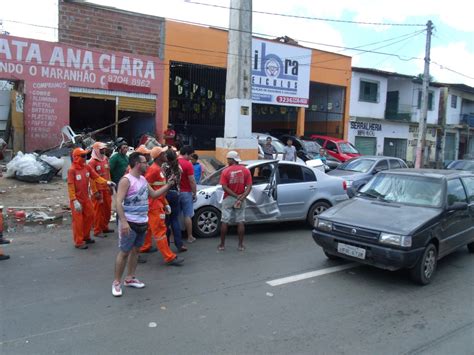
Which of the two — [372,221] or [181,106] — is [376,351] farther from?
[181,106]

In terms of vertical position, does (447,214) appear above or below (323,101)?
below

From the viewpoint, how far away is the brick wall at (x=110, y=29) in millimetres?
14180

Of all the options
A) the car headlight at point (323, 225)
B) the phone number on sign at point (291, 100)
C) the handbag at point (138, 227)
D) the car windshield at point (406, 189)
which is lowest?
the car headlight at point (323, 225)

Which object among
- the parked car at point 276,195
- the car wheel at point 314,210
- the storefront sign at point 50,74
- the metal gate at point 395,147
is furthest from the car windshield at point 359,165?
the metal gate at point 395,147

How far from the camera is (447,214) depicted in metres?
5.75

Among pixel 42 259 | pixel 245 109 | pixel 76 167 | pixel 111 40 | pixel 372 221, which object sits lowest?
pixel 42 259

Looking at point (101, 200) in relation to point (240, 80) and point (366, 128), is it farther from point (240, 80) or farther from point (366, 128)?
point (366, 128)

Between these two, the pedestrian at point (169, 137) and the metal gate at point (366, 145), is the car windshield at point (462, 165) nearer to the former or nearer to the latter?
the metal gate at point (366, 145)

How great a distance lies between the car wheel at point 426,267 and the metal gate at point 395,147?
23.7 metres

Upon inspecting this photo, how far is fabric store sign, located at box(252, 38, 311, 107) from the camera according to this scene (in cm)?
1898

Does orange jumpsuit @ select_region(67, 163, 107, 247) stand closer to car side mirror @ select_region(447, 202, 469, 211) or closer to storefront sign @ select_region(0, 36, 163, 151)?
car side mirror @ select_region(447, 202, 469, 211)

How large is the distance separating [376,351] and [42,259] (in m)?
4.79

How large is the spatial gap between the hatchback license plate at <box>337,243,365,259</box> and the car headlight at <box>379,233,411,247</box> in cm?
31

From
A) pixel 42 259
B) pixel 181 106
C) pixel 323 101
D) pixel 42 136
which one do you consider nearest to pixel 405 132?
pixel 323 101
